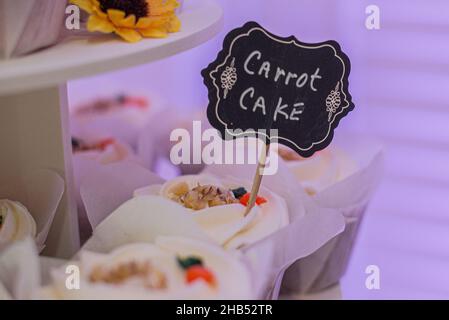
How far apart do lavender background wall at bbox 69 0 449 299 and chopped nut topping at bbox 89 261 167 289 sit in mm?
1025

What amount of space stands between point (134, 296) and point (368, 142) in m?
0.89

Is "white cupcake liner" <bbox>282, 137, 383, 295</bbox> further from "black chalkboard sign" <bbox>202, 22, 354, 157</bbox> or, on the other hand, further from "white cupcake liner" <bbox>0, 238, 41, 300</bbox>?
"white cupcake liner" <bbox>0, 238, 41, 300</bbox>

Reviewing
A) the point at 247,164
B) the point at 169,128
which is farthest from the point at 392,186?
the point at 247,164

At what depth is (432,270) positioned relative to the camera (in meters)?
1.91

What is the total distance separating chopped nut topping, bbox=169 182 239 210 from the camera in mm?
1096

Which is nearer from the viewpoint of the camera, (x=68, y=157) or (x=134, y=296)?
(x=134, y=296)

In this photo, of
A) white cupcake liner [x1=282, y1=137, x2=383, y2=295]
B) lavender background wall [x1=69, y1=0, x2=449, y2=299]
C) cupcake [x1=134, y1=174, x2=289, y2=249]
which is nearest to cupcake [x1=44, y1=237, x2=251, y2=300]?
cupcake [x1=134, y1=174, x2=289, y2=249]

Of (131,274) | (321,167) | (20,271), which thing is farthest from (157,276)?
(321,167)

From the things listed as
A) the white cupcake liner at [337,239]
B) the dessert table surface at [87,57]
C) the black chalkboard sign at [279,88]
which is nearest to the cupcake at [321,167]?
the white cupcake liner at [337,239]

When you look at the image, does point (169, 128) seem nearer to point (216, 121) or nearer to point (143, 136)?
point (143, 136)

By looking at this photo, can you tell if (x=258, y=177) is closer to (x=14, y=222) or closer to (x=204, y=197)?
(x=204, y=197)

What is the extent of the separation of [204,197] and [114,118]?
1.02m

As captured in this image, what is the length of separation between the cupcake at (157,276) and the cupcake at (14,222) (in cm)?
23
